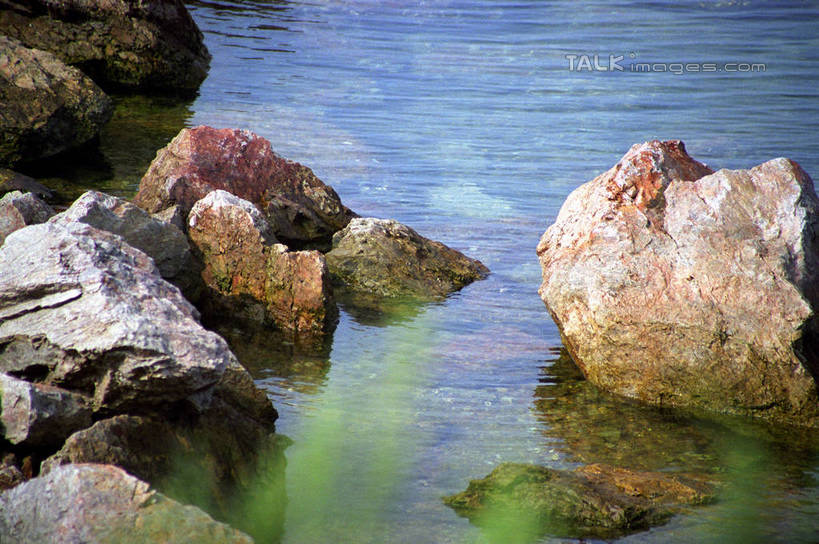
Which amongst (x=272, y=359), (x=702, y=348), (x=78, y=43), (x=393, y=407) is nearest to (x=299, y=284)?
(x=272, y=359)

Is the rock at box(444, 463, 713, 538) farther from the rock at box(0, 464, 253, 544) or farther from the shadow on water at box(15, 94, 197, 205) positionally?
the shadow on water at box(15, 94, 197, 205)

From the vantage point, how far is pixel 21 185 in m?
10.5

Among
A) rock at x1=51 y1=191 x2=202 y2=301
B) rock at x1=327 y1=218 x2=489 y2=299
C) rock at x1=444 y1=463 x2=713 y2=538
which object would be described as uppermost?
rock at x1=51 y1=191 x2=202 y2=301

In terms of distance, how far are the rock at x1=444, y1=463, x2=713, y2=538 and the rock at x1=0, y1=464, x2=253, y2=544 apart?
178 centimetres

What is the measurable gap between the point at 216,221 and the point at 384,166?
236 inches

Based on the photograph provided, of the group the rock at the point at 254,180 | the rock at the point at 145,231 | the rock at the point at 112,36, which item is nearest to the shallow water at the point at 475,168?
the rock at the point at 112,36

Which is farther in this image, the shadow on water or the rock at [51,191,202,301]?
the shadow on water

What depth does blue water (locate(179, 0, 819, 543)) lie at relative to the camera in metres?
5.75

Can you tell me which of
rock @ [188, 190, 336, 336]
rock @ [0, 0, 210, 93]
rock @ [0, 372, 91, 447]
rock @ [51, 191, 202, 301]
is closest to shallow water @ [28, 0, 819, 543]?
rock @ [188, 190, 336, 336]

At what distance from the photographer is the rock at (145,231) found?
699 cm

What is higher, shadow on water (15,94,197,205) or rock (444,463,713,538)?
shadow on water (15,94,197,205)

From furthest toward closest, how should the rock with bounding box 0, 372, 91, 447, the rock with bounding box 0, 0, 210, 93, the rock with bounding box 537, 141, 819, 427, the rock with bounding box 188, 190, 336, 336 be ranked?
the rock with bounding box 0, 0, 210, 93 < the rock with bounding box 188, 190, 336, 336 < the rock with bounding box 537, 141, 819, 427 < the rock with bounding box 0, 372, 91, 447

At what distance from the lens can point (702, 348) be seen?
689 centimetres

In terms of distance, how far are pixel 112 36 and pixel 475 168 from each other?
782 cm
